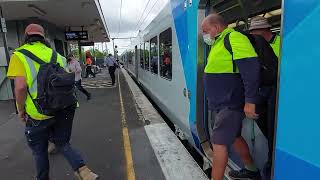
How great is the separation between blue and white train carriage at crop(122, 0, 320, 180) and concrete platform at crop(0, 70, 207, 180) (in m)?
0.36

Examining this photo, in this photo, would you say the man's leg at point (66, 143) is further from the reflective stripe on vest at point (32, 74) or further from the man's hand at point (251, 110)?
the man's hand at point (251, 110)

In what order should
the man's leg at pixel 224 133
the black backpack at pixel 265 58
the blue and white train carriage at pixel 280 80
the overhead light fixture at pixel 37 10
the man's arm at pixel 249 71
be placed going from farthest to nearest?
the overhead light fixture at pixel 37 10 < the man's leg at pixel 224 133 < the black backpack at pixel 265 58 < the man's arm at pixel 249 71 < the blue and white train carriage at pixel 280 80

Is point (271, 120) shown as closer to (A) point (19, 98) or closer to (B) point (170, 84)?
(A) point (19, 98)

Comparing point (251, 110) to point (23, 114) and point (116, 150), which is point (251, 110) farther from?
point (116, 150)

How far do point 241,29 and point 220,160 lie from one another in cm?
168

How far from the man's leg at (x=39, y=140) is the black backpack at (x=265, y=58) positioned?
80.4 inches

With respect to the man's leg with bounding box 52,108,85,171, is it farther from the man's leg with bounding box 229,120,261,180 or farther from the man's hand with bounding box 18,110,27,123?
the man's leg with bounding box 229,120,261,180

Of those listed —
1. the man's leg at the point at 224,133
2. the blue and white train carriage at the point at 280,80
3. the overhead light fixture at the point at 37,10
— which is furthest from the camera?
the overhead light fixture at the point at 37,10

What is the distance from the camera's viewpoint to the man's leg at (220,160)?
3135 mm

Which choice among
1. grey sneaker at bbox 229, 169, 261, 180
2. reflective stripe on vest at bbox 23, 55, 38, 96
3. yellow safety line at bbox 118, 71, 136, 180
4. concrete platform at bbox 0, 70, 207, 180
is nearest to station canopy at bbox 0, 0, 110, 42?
concrete platform at bbox 0, 70, 207, 180

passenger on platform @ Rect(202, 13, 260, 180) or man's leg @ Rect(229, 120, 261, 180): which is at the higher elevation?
passenger on platform @ Rect(202, 13, 260, 180)

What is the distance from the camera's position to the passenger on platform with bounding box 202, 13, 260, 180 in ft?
9.04

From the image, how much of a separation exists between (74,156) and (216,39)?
76.7 inches

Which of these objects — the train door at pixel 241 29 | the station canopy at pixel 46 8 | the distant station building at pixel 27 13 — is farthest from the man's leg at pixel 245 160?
the station canopy at pixel 46 8
